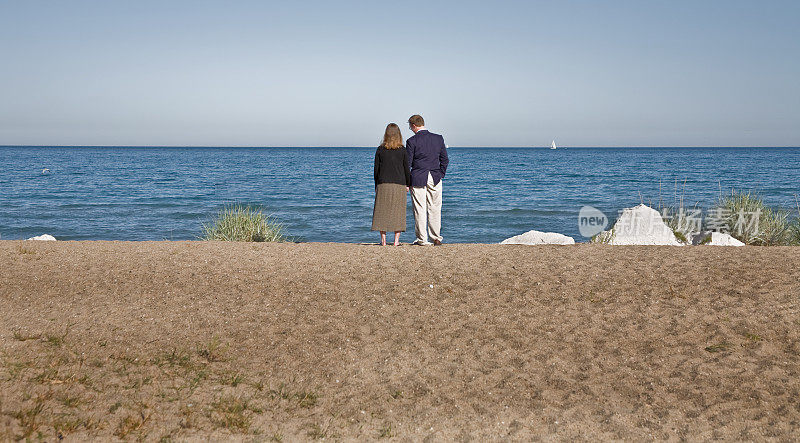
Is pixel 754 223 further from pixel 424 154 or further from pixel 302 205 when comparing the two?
pixel 302 205

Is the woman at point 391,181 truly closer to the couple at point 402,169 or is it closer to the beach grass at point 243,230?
the couple at point 402,169

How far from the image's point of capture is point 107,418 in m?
3.66

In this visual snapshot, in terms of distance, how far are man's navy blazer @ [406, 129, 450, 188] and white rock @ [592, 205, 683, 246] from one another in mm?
3716

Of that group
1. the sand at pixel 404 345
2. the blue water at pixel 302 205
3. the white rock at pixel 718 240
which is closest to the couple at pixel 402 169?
the sand at pixel 404 345

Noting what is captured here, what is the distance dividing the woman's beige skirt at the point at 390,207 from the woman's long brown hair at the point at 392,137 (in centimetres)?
56

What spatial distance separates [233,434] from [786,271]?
6.23 m

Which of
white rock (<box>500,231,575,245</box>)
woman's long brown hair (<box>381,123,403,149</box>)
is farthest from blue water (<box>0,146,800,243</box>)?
woman's long brown hair (<box>381,123,403,149</box>)

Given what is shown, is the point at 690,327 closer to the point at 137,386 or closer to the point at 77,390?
the point at 137,386

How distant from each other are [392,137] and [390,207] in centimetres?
103

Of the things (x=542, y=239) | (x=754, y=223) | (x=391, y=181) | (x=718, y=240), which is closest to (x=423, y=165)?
(x=391, y=181)

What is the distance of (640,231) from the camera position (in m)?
11.4

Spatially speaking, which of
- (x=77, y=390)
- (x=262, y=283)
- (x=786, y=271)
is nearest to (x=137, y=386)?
(x=77, y=390)

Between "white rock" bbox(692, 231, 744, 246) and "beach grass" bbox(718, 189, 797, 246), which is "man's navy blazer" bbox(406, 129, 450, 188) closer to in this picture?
"white rock" bbox(692, 231, 744, 246)

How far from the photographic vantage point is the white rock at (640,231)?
34.6 feet
